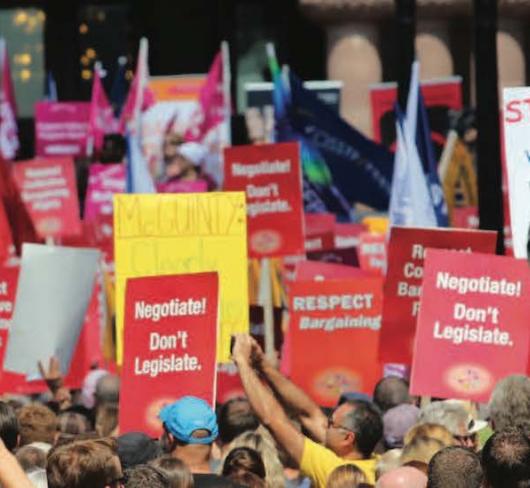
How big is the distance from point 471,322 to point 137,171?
8.26 metres

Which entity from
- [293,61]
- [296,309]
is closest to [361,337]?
[296,309]

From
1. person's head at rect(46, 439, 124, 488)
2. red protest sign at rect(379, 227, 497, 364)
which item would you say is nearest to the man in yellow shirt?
person's head at rect(46, 439, 124, 488)

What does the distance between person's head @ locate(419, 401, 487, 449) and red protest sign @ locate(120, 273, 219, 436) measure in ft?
3.04

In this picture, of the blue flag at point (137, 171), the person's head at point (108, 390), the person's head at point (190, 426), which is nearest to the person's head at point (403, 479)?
the person's head at point (190, 426)

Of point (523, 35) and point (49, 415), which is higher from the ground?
point (523, 35)

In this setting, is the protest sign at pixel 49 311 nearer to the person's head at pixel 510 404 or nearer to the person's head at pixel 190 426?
the person's head at pixel 190 426

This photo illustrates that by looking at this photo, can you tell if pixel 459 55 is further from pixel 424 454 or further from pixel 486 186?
pixel 424 454

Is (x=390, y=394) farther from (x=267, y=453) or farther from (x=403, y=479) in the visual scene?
(x=403, y=479)

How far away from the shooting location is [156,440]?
878 cm

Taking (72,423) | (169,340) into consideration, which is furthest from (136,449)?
(72,423)

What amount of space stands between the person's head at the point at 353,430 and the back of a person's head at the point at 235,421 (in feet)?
3.18

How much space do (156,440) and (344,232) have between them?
9.39m

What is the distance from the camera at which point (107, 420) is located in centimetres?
1031

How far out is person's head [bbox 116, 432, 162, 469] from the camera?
26.9 ft
